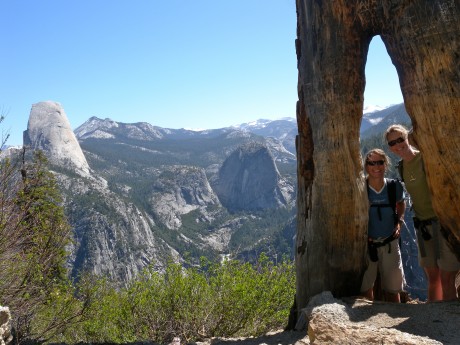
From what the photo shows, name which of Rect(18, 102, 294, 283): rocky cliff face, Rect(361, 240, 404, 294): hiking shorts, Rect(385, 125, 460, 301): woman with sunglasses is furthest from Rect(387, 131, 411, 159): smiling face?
Rect(18, 102, 294, 283): rocky cliff face

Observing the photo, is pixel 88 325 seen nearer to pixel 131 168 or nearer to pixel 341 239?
pixel 341 239

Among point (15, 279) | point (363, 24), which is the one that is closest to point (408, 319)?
point (363, 24)

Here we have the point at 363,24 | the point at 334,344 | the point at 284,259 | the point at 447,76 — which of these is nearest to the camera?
the point at 334,344

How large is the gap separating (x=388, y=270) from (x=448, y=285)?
0.62 m

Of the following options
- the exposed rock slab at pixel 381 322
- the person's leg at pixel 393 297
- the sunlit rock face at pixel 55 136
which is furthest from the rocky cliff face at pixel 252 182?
the exposed rock slab at pixel 381 322

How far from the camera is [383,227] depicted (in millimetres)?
4648

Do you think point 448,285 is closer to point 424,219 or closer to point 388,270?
point 388,270

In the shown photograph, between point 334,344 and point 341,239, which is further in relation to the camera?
point 341,239

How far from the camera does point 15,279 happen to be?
25.6 feet

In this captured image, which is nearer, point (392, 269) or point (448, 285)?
point (448, 285)

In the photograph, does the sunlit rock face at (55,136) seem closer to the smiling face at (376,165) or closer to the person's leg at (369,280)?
the person's leg at (369,280)

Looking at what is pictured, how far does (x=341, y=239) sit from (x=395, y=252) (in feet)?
2.04

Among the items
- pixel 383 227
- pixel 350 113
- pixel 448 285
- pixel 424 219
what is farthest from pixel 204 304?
pixel 350 113

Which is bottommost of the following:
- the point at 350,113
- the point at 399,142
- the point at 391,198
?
the point at 391,198
